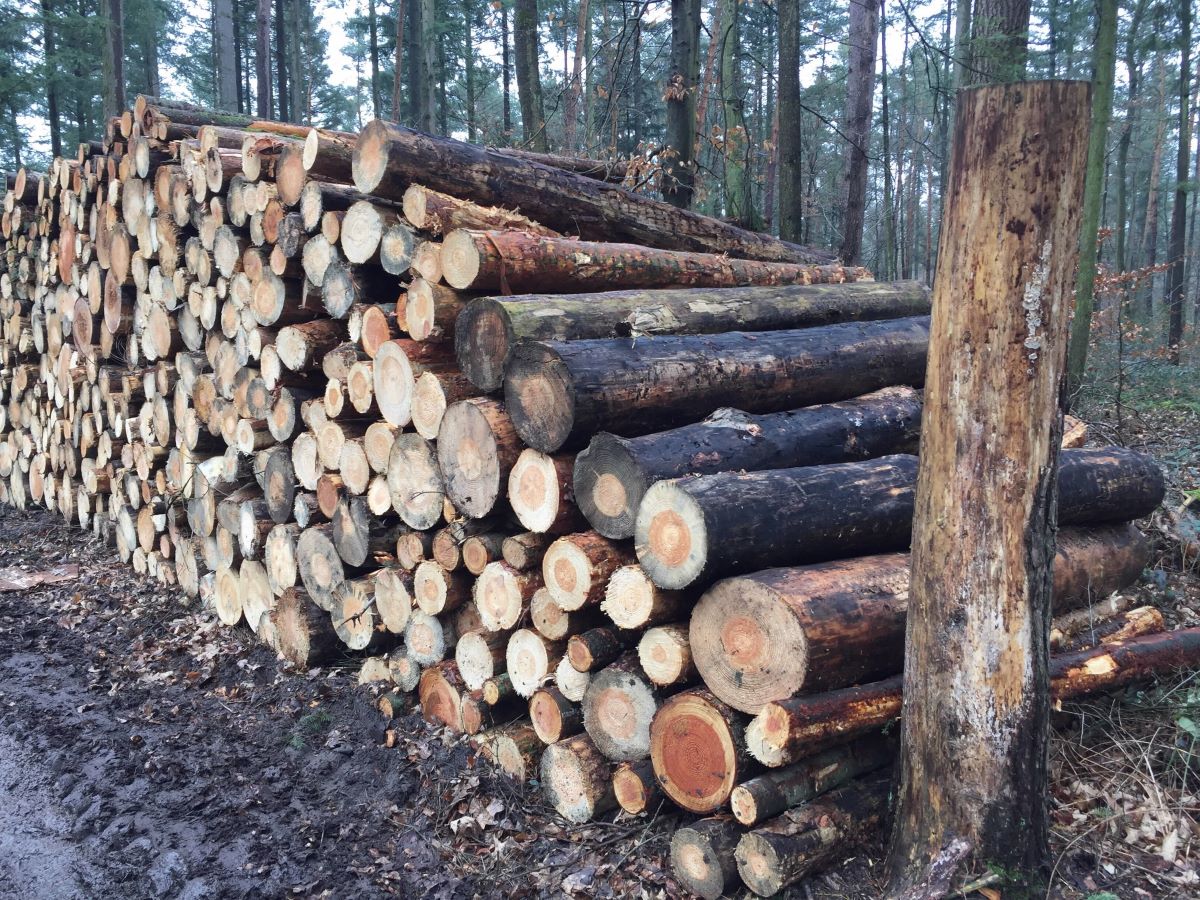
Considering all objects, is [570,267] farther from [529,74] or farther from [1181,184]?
[1181,184]

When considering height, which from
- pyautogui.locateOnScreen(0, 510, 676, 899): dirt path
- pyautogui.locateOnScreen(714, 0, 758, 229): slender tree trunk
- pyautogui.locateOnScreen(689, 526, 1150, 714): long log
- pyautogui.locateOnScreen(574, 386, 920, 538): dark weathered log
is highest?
pyautogui.locateOnScreen(714, 0, 758, 229): slender tree trunk

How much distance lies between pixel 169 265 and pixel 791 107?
21.7 ft

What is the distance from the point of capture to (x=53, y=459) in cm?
850

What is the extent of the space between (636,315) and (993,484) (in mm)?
2103

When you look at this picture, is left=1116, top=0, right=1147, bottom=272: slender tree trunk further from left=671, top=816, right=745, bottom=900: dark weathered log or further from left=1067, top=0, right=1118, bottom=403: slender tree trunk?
left=671, top=816, right=745, bottom=900: dark weathered log

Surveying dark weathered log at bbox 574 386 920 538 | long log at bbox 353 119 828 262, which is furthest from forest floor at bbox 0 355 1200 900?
long log at bbox 353 119 828 262

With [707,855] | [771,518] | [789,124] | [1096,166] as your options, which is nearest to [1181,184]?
[1096,166]

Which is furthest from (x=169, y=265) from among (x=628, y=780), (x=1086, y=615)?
(x=1086, y=615)

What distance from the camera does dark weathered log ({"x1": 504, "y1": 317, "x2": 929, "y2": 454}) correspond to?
3.56m

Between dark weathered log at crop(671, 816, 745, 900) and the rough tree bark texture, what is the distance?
58 cm

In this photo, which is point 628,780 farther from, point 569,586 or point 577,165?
point 577,165

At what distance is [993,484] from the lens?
254 cm

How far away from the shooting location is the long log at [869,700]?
9.09 ft

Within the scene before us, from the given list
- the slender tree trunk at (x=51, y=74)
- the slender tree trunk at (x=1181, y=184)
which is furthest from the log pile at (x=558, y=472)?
the slender tree trunk at (x=1181, y=184)
